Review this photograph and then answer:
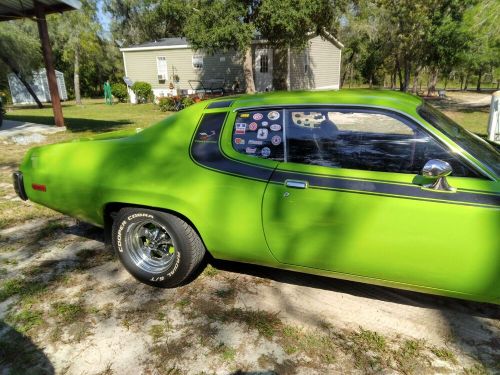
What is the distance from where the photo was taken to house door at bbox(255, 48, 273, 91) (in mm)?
22453

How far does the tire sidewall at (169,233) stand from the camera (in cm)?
293

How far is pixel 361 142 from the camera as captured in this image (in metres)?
2.58

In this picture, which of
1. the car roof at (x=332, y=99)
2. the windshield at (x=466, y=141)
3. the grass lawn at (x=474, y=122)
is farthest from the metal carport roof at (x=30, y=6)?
the grass lawn at (x=474, y=122)

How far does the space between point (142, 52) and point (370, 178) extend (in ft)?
89.3

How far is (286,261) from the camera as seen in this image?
2.73 m

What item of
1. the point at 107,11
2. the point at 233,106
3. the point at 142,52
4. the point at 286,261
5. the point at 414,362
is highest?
the point at 107,11

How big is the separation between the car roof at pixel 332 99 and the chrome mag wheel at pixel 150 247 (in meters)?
1.13

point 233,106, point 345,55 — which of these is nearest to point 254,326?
point 233,106

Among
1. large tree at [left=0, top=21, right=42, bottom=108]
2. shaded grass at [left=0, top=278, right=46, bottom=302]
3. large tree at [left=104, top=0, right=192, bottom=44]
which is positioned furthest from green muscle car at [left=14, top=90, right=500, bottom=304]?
large tree at [left=104, top=0, right=192, bottom=44]

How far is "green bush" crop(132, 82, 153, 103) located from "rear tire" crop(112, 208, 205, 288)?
75.8ft

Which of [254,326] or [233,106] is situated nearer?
[254,326]

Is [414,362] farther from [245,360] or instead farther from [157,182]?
[157,182]

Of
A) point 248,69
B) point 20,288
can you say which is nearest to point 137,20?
point 248,69

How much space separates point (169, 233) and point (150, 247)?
0.39m
